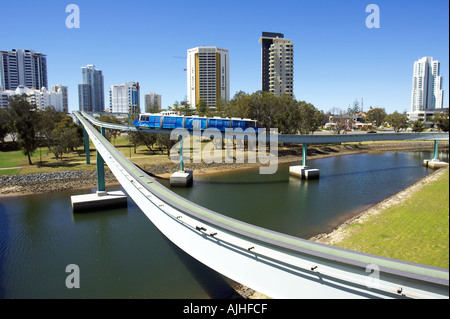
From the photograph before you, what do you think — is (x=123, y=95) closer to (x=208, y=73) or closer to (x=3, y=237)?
(x=208, y=73)

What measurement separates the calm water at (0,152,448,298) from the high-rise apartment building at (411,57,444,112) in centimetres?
73

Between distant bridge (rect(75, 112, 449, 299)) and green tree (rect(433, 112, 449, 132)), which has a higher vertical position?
green tree (rect(433, 112, 449, 132))

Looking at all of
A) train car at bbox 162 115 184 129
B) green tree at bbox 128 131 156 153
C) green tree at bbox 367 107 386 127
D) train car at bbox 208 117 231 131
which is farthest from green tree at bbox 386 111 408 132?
green tree at bbox 367 107 386 127

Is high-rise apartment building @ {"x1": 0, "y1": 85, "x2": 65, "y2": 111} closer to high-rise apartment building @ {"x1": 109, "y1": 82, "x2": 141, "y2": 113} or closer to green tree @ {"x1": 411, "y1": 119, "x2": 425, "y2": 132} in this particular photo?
high-rise apartment building @ {"x1": 109, "y1": 82, "x2": 141, "y2": 113}

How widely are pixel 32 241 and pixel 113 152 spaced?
499 centimetres

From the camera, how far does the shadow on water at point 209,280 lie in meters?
7.99

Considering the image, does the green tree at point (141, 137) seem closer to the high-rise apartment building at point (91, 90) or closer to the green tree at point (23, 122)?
the green tree at point (23, 122)

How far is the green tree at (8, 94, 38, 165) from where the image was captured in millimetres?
25628

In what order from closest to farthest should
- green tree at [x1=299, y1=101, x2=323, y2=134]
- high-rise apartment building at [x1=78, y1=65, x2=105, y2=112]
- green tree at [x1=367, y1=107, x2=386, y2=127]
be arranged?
green tree at [x1=299, y1=101, x2=323, y2=134]
green tree at [x1=367, y1=107, x2=386, y2=127]
high-rise apartment building at [x1=78, y1=65, x2=105, y2=112]

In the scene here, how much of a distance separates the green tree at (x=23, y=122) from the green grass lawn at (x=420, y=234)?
1071 inches

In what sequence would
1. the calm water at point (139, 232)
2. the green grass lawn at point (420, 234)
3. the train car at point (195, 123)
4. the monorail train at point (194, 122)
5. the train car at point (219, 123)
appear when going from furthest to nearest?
1. the train car at point (219, 123)
2. the monorail train at point (194, 122)
3. the train car at point (195, 123)
4. the calm water at point (139, 232)
5. the green grass lawn at point (420, 234)

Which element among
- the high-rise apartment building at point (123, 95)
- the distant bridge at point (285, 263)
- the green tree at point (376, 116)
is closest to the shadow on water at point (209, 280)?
the distant bridge at point (285, 263)

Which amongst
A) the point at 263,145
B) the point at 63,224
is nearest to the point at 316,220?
the point at 63,224

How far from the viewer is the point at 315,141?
2662cm
